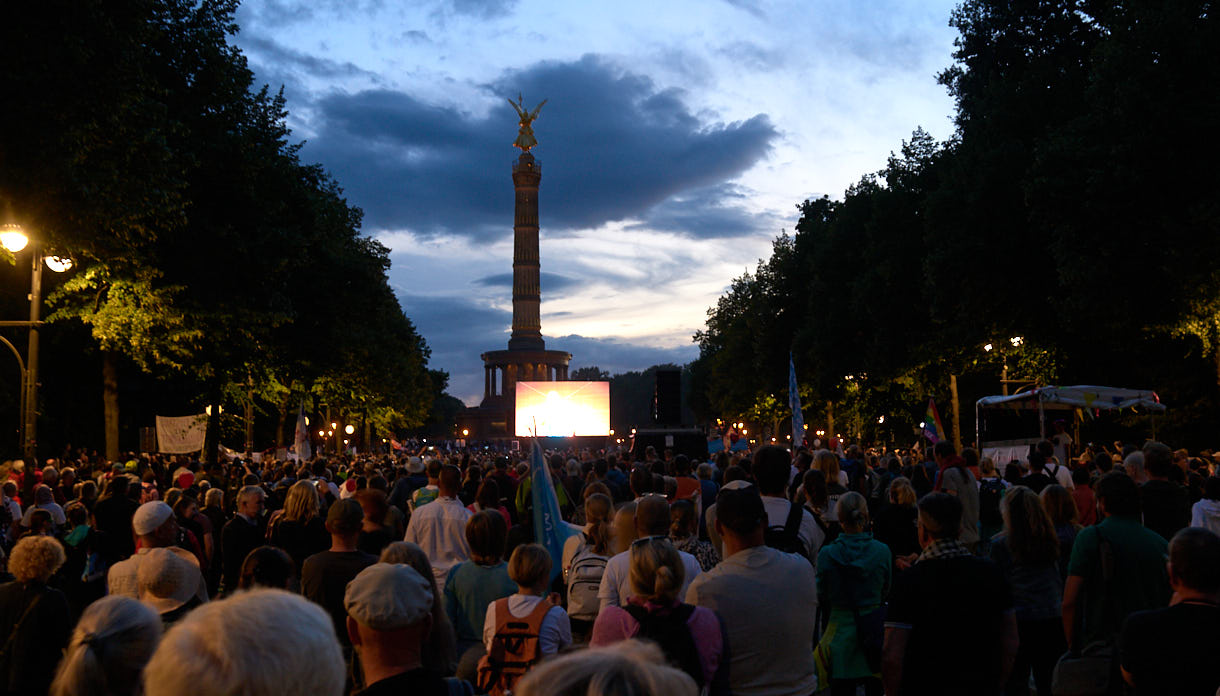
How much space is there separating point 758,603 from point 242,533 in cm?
556

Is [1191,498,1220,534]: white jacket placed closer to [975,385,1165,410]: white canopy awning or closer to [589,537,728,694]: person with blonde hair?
[589,537,728,694]: person with blonde hair

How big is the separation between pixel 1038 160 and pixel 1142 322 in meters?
4.55

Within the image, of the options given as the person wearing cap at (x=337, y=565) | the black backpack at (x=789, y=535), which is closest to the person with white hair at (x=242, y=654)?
the person wearing cap at (x=337, y=565)

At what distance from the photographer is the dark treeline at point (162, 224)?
50.3 feet

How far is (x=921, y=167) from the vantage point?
138 ft

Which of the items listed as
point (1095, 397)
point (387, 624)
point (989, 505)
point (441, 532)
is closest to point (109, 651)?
point (387, 624)

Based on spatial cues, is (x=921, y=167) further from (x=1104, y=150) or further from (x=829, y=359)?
(x=1104, y=150)

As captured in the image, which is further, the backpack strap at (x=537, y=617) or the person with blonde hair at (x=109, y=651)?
the backpack strap at (x=537, y=617)

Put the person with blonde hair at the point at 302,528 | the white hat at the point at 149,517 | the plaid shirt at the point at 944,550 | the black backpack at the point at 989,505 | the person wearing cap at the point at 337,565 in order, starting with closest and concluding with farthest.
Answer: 1. the plaid shirt at the point at 944,550
2. the person wearing cap at the point at 337,565
3. the white hat at the point at 149,517
4. the person with blonde hair at the point at 302,528
5. the black backpack at the point at 989,505

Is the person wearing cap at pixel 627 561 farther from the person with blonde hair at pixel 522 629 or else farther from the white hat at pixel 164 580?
the white hat at pixel 164 580

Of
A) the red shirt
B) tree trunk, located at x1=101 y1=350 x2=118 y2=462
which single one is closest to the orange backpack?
the red shirt

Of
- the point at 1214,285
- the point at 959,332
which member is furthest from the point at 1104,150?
the point at 959,332

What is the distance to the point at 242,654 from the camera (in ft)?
6.84

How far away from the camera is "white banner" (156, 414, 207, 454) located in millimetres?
34031
